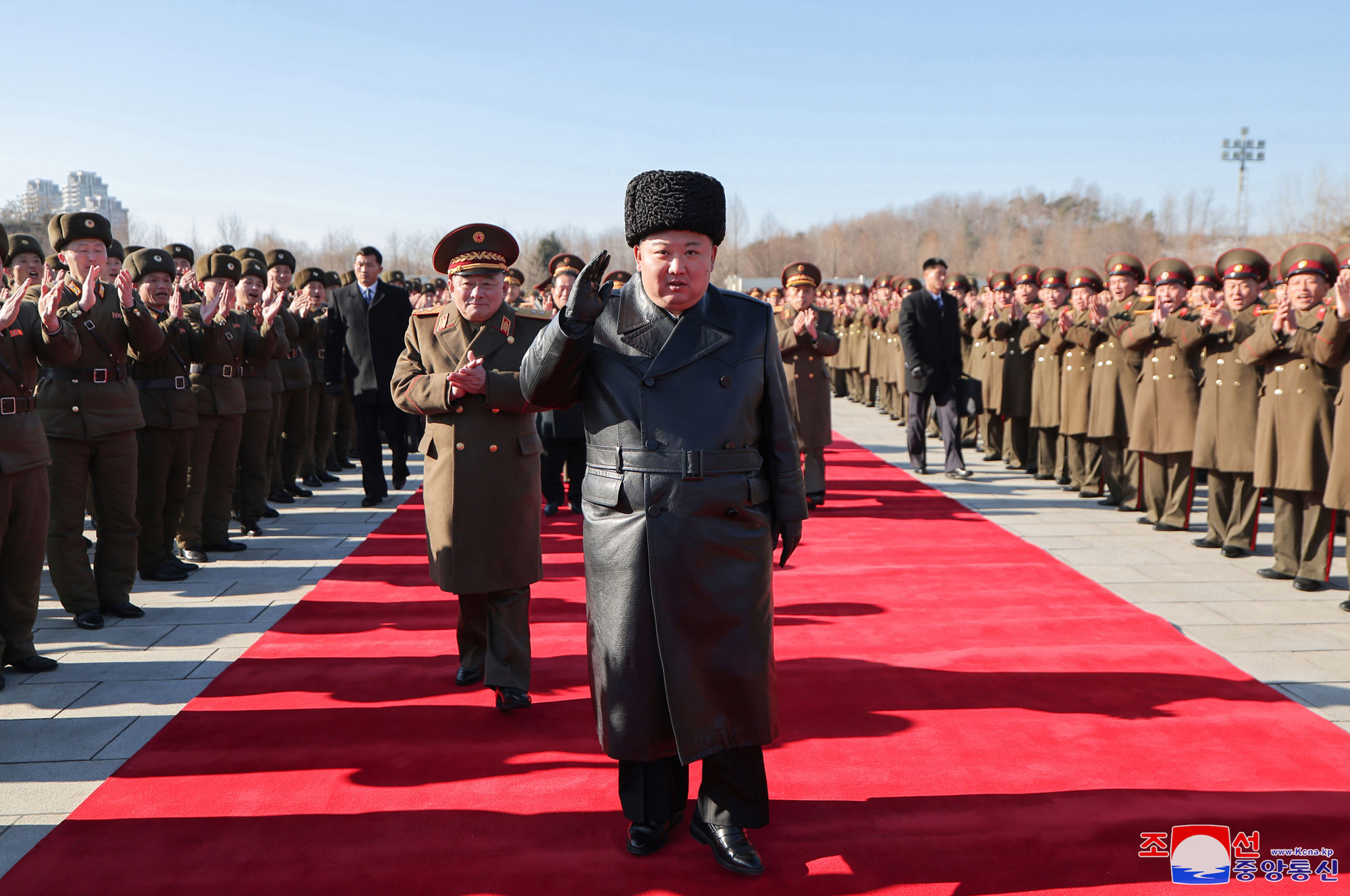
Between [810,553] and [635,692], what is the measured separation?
4.74 meters

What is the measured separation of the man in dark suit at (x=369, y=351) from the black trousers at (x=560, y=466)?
1.56m

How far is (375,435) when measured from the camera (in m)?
9.62

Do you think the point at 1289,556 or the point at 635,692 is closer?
the point at 635,692

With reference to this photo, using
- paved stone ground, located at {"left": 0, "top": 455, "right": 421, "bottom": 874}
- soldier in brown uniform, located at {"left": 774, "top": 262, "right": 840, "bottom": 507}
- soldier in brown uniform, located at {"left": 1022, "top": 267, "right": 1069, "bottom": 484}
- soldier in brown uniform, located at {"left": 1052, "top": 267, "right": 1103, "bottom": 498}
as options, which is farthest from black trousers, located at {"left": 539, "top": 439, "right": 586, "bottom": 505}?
soldier in brown uniform, located at {"left": 1022, "top": 267, "right": 1069, "bottom": 484}

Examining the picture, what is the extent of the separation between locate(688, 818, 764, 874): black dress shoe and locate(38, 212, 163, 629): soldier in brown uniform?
4.17 meters

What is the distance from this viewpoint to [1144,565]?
7113 millimetres

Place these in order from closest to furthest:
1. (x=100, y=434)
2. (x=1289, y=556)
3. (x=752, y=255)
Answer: (x=100, y=434), (x=1289, y=556), (x=752, y=255)

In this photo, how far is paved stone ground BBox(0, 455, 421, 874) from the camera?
146 inches

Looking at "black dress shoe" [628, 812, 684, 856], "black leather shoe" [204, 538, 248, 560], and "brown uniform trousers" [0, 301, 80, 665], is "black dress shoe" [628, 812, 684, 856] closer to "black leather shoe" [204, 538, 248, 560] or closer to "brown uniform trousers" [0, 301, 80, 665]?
"brown uniform trousers" [0, 301, 80, 665]

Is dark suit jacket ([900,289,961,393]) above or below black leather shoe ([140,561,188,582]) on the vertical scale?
above

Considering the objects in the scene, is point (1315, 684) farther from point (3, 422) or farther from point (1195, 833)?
point (3, 422)

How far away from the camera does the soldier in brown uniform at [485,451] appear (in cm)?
427

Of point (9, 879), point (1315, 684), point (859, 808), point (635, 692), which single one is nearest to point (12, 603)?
point (9, 879)

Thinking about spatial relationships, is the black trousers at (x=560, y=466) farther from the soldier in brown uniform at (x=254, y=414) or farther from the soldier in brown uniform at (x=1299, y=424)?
the soldier in brown uniform at (x=1299, y=424)
